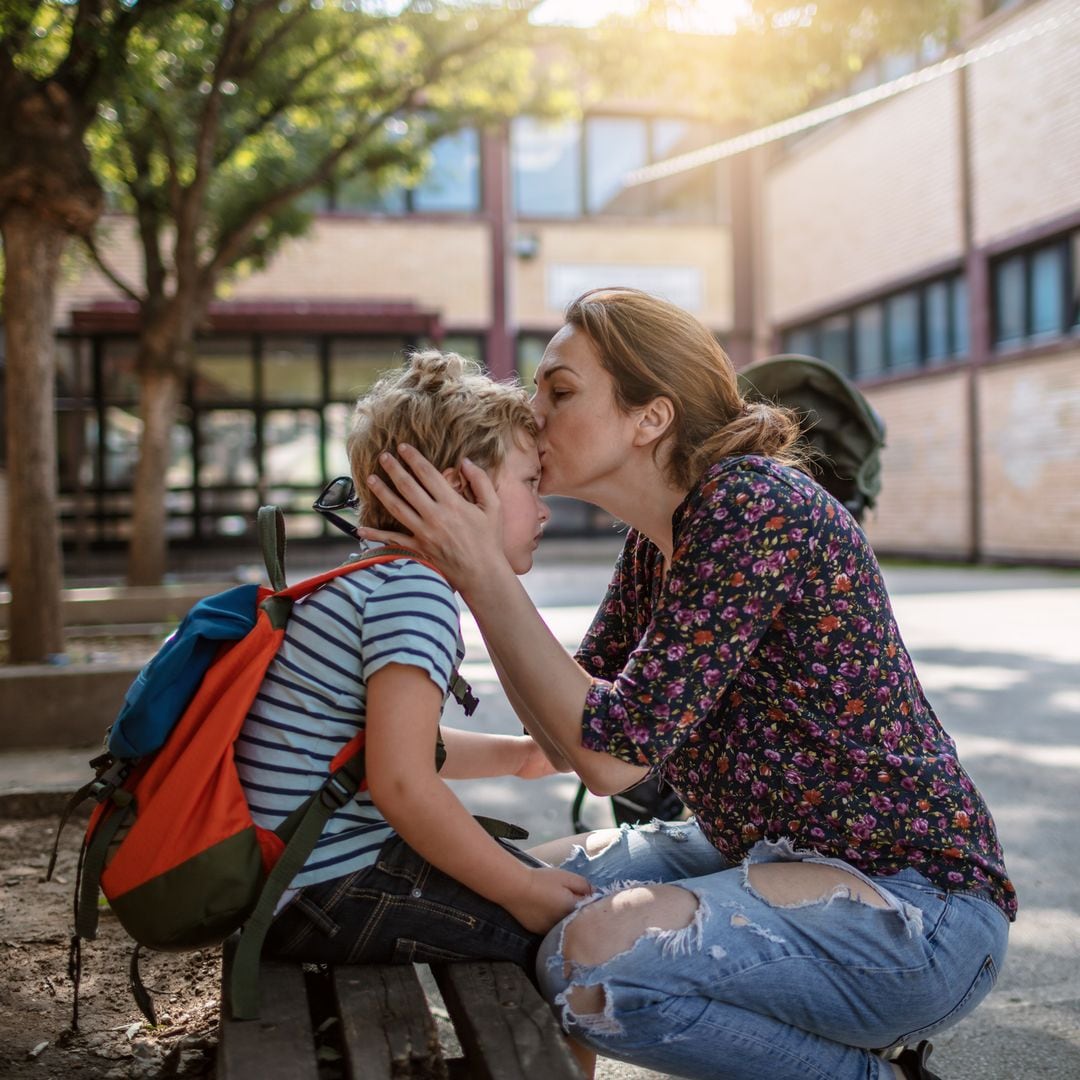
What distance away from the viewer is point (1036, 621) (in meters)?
9.87

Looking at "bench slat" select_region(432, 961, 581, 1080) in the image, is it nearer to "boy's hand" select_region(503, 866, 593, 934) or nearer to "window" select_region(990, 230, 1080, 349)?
"boy's hand" select_region(503, 866, 593, 934)

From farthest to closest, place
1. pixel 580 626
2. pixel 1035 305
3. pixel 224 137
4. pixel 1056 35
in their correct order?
1. pixel 1035 305
2. pixel 1056 35
3. pixel 224 137
4. pixel 580 626

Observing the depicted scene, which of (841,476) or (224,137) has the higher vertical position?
(224,137)

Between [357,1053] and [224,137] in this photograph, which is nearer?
[357,1053]

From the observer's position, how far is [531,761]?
97.3 inches

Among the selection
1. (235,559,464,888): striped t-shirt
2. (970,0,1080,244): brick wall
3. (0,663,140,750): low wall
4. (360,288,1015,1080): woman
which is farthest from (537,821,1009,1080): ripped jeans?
(970,0,1080,244): brick wall

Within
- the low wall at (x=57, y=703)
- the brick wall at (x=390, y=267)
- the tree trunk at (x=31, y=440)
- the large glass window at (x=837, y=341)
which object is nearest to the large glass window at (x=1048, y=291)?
the large glass window at (x=837, y=341)

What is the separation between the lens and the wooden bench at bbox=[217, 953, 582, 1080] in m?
1.54

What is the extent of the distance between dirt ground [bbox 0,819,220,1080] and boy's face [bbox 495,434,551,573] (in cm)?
113

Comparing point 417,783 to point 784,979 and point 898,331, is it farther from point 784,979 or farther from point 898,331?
point 898,331

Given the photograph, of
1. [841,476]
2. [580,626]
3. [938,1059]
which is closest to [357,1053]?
[938,1059]

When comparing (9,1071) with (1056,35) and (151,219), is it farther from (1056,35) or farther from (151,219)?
(1056,35)

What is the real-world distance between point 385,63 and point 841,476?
333 inches

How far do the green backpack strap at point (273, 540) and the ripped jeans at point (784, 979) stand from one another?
74 centimetres
